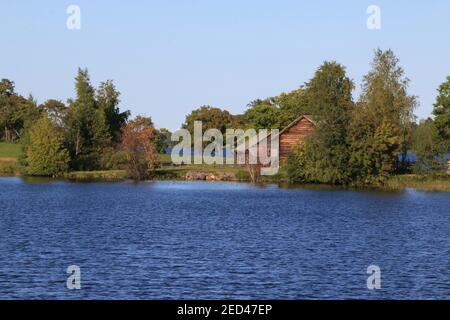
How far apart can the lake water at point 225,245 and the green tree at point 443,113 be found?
19.3 metres

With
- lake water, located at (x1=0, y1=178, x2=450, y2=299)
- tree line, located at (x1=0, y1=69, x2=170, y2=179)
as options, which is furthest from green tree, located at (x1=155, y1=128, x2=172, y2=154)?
lake water, located at (x1=0, y1=178, x2=450, y2=299)

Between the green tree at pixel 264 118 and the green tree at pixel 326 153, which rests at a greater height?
the green tree at pixel 264 118

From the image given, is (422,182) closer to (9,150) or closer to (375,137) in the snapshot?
(375,137)

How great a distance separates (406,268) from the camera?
38.7 m

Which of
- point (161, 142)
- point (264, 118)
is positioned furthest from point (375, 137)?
point (161, 142)

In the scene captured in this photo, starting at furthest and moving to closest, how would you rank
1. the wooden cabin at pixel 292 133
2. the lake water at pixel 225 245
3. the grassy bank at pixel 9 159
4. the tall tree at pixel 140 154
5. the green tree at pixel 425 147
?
the grassy bank at pixel 9 159 → the wooden cabin at pixel 292 133 → the tall tree at pixel 140 154 → the green tree at pixel 425 147 → the lake water at pixel 225 245

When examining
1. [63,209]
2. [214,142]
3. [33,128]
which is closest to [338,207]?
[63,209]

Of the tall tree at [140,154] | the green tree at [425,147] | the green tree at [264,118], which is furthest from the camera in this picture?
the green tree at [264,118]

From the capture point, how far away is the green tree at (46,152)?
109625 millimetres

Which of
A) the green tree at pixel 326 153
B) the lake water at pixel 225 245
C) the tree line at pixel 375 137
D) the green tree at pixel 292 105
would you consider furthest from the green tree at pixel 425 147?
the green tree at pixel 292 105

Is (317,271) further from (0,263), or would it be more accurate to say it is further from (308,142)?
(308,142)

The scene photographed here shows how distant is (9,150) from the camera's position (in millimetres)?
140750

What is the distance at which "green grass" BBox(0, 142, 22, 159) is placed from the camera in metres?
132

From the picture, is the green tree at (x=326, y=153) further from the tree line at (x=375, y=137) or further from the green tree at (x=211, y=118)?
the green tree at (x=211, y=118)
